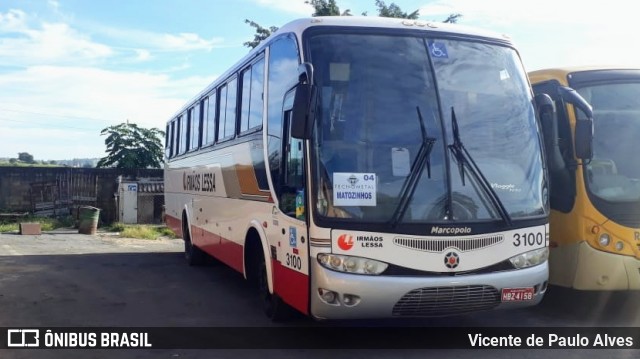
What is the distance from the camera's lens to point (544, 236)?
6.45 metres

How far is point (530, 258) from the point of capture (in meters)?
6.30

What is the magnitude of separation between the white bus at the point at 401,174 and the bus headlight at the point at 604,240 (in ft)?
Result: 4.09

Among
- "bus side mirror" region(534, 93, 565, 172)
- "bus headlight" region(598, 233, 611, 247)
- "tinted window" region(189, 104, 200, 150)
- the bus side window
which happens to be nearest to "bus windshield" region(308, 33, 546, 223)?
the bus side window

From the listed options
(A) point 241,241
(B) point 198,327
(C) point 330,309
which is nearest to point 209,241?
(A) point 241,241

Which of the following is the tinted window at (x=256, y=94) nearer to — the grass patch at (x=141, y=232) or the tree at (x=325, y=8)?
the grass patch at (x=141, y=232)

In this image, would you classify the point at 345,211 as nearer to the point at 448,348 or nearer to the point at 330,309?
the point at 330,309

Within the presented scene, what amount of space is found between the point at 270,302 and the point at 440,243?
8.27ft

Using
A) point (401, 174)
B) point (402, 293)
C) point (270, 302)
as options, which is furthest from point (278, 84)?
point (402, 293)

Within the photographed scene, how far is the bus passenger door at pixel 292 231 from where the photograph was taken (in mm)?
6062

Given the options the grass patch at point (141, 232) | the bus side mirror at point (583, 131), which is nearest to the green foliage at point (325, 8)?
the grass patch at point (141, 232)

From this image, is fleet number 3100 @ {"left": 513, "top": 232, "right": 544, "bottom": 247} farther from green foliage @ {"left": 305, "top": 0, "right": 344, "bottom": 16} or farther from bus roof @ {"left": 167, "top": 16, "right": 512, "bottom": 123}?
green foliage @ {"left": 305, "top": 0, "right": 344, "bottom": 16}

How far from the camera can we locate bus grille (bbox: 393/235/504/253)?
229 inches

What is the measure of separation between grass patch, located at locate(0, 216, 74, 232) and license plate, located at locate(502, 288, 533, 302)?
20586mm

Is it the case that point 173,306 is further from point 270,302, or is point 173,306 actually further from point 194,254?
point 194,254
